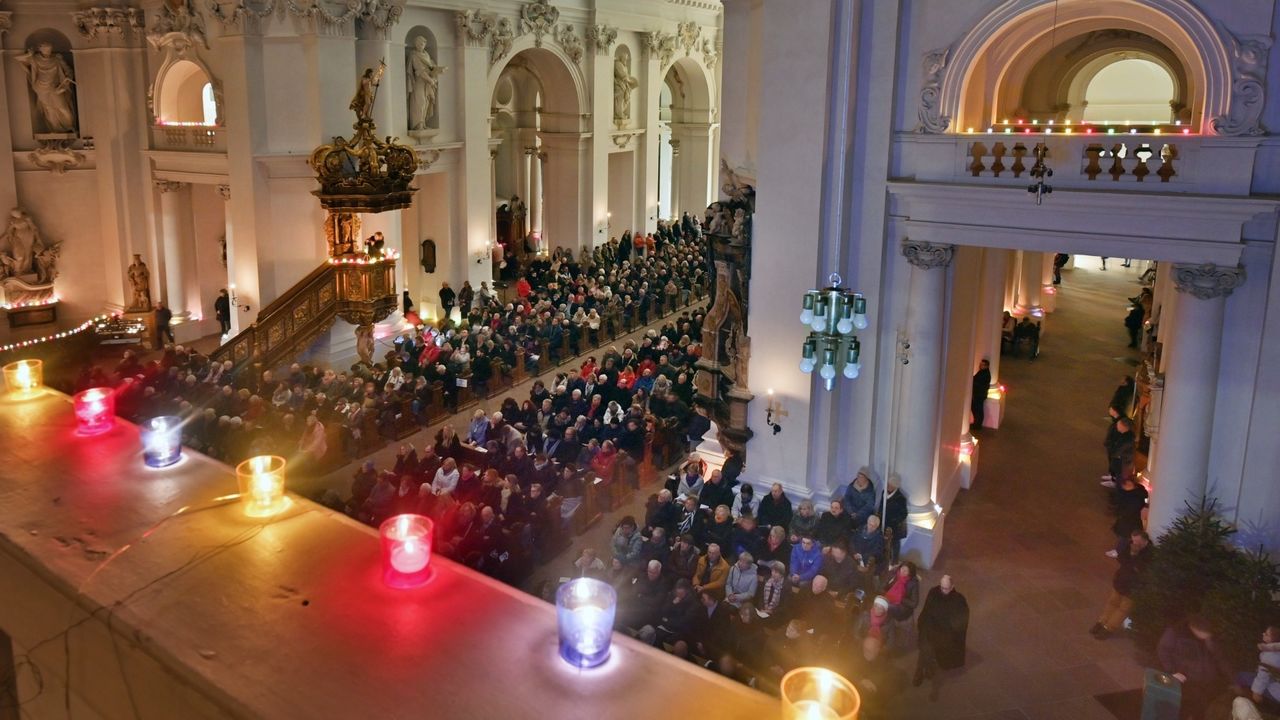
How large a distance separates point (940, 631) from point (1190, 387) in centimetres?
378

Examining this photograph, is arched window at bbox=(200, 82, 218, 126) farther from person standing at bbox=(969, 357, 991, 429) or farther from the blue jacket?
the blue jacket

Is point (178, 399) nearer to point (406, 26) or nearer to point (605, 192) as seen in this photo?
point (406, 26)

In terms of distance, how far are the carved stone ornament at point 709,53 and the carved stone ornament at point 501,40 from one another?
11.2 m

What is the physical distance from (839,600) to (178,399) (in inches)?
429

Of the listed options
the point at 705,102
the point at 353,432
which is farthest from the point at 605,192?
the point at 353,432

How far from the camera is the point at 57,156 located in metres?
23.7

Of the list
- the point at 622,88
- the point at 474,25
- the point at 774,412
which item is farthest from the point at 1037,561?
the point at 622,88

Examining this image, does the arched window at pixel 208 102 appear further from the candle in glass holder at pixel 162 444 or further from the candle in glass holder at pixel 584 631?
the candle in glass holder at pixel 584 631

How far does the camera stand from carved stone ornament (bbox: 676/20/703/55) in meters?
32.7

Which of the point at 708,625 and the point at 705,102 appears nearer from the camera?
the point at 708,625

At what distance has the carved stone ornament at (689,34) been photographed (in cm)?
3266

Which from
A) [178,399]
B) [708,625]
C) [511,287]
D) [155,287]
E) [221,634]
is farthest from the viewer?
[511,287]

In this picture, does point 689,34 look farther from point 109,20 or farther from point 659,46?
point 109,20

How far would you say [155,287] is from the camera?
24344 mm
